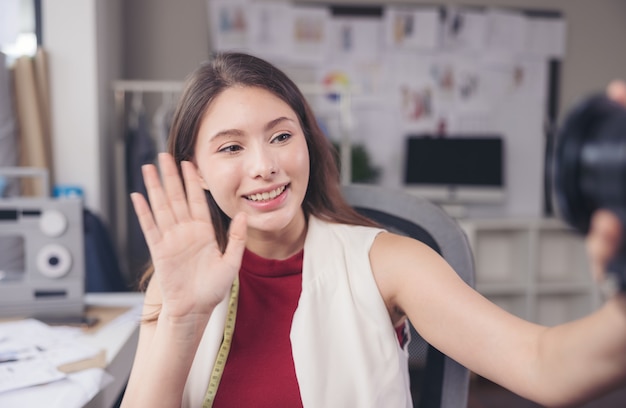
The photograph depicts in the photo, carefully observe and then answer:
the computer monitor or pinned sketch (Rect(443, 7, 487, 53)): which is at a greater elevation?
pinned sketch (Rect(443, 7, 487, 53))

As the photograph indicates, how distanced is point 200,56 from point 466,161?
185 cm

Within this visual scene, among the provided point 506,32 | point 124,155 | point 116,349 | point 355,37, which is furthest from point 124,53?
point 116,349

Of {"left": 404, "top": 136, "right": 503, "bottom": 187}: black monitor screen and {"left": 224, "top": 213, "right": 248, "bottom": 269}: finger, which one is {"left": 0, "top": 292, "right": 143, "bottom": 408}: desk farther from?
{"left": 404, "top": 136, "right": 503, "bottom": 187}: black monitor screen

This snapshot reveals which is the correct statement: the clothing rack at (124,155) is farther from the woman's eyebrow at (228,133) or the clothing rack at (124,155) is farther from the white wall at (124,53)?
the woman's eyebrow at (228,133)

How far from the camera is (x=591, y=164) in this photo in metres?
0.49

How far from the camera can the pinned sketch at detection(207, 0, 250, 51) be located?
3578 mm

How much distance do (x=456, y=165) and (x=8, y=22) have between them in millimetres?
2660

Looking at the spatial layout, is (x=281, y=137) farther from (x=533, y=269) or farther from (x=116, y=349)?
(x=533, y=269)

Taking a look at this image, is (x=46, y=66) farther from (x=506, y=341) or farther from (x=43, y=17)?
(x=506, y=341)

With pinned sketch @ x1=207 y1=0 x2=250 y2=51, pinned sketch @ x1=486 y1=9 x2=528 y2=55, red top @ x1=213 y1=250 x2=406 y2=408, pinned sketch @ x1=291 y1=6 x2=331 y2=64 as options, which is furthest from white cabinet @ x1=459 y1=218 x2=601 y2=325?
red top @ x1=213 y1=250 x2=406 y2=408

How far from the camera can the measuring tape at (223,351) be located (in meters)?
1.03

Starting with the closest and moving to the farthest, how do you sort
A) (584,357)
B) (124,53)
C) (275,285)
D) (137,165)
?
(584,357) < (275,285) < (137,165) < (124,53)

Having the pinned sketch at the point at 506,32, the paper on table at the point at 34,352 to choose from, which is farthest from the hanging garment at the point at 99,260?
the pinned sketch at the point at 506,32

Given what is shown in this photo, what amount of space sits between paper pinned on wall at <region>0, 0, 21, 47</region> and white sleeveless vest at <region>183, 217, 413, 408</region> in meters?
1.94
